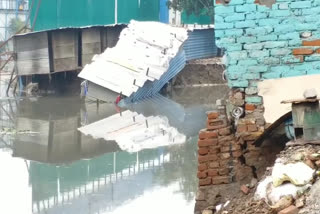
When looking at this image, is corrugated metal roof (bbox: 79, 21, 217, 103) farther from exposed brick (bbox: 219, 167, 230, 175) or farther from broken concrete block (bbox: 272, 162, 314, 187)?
broken concrete block (bbox: 272, 162, 314, 187)

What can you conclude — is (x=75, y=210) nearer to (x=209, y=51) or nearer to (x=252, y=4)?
(x=252, y=4)

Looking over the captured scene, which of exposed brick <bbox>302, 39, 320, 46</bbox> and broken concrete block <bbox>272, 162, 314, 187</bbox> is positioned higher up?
exposed brick <bbox>302, 39, 320, 46</bbox>

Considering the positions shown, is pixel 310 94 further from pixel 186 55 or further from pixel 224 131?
pixel 186 55

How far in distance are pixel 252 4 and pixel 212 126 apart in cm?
113

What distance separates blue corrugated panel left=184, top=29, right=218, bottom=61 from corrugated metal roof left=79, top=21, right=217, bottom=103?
276 cm

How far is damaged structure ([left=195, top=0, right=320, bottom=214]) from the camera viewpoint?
5289mm

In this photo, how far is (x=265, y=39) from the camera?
5.39 metres

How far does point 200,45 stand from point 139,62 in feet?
27.1

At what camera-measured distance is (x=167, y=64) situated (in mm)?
21438

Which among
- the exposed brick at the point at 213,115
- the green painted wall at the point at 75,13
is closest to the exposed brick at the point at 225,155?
Result: the exposed brick at the point at 213,115

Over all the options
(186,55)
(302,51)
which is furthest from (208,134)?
(186,55)

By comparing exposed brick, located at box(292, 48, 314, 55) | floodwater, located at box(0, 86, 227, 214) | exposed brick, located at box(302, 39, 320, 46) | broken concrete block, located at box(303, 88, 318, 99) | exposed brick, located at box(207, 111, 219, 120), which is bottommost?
floodwater, located at box(0, 86, 227, 214)

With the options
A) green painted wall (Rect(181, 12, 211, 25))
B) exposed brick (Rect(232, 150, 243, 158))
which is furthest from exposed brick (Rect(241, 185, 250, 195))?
green painted wall (Rect(181, 12, 211, 25))

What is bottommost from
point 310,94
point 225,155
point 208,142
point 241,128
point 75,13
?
point 225,155
